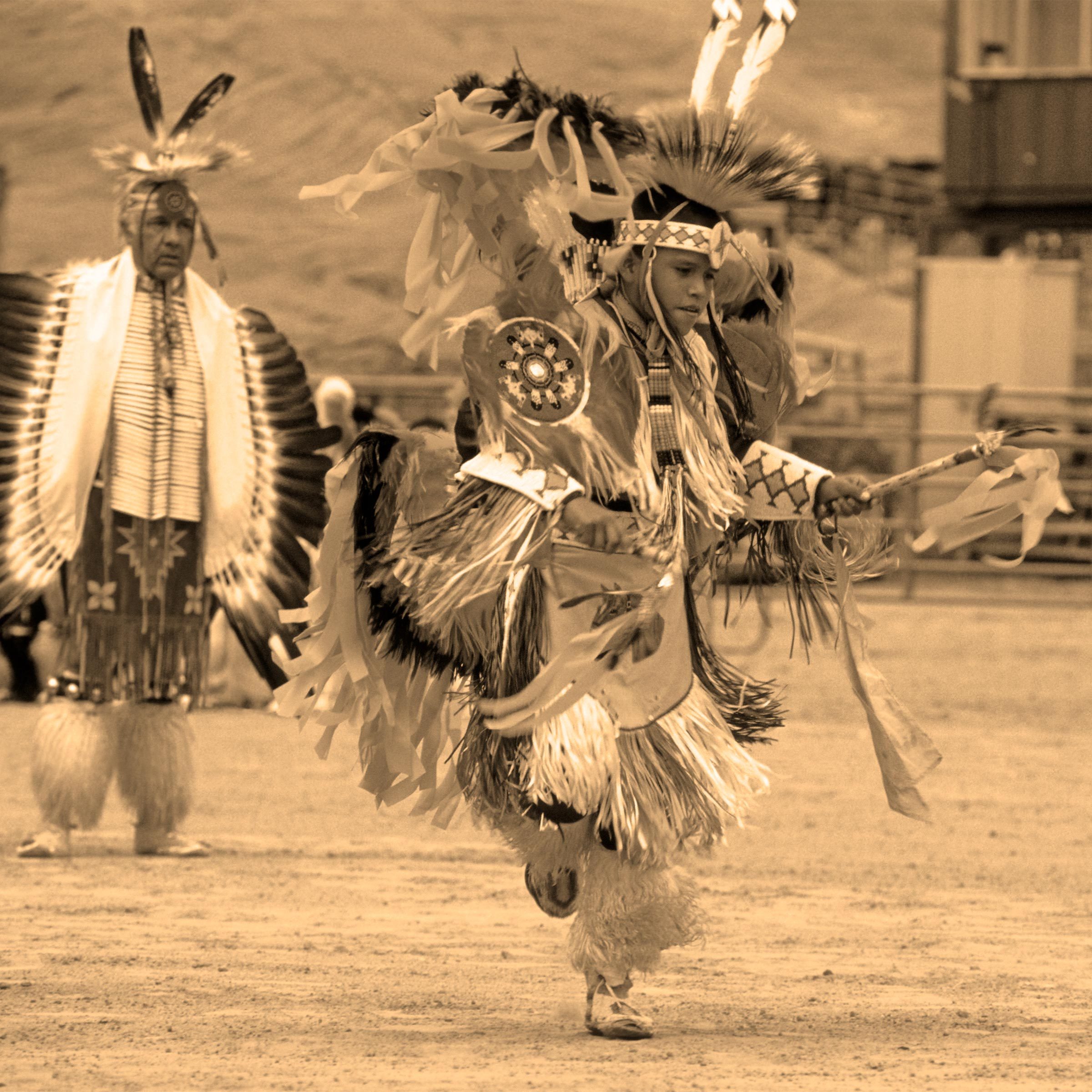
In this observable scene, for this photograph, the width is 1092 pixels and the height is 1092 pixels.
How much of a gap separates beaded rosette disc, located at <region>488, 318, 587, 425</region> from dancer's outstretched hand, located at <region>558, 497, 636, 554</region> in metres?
0.16

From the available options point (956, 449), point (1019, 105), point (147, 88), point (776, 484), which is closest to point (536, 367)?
point (776, 484)

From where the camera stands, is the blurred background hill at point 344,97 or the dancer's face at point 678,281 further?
the blurred background hill at point 344,97

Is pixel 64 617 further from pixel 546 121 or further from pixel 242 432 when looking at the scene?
pixel 546 121

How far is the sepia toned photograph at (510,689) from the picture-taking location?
3.82 metres

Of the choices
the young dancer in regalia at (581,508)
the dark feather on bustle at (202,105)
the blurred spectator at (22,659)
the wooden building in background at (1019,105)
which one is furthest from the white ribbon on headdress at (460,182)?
the wooden building in background at (1019,105)

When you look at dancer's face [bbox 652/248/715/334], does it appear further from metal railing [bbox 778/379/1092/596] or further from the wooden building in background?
→ the wooden building in background

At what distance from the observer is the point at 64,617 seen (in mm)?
6242

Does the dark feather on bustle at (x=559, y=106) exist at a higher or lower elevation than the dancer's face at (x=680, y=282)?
higher

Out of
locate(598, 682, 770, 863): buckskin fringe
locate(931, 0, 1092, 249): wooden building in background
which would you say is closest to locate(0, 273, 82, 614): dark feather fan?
Answer: locate(598, 682, 770, 863): buckskin fringe

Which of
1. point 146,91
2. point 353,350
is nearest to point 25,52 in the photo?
point 353,350

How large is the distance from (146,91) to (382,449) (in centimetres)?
250

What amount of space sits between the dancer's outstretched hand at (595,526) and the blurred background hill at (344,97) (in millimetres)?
29812

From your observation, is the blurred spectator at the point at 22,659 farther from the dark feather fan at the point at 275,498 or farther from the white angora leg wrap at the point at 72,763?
the white angora leg wrap at the point at 72,763

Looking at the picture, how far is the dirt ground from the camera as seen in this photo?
3709 mm
